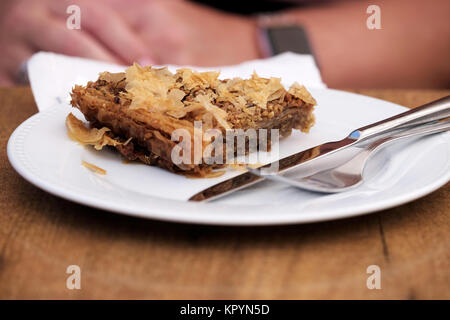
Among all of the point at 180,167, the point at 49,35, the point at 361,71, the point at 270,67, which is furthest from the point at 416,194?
the point at 361,71

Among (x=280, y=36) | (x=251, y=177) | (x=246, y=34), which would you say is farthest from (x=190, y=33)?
(x=251, y=177)

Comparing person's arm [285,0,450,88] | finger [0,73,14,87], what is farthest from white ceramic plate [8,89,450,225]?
person's arm [285,0,450,88]

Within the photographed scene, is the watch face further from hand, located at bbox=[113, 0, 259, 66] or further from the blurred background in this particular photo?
hand, located at bbox=[113, 0, 259, 66]

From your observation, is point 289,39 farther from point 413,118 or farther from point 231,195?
point 231,195

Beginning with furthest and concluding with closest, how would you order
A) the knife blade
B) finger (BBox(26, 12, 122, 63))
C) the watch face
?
the watch face
finger (BBox(26, 12, 122, 63))
the knife blade

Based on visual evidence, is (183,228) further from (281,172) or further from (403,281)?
(403,281)

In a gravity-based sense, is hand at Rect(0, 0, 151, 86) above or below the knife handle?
above

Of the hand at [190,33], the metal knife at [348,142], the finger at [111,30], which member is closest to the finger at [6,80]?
the finger at [111,30]
